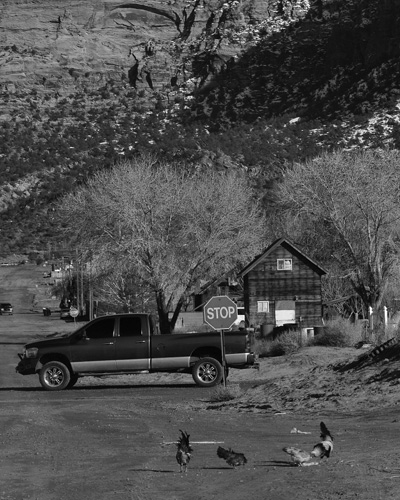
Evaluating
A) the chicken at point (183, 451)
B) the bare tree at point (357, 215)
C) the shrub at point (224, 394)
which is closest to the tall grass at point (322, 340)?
the bare tree at point (357, 215)

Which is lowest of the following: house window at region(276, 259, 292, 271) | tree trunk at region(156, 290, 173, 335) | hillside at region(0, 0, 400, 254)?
tree trunk at region(156, 290, 173, 335)

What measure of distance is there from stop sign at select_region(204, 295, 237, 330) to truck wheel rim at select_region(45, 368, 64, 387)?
6061mm

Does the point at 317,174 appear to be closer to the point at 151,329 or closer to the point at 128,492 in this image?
the point at 151,329

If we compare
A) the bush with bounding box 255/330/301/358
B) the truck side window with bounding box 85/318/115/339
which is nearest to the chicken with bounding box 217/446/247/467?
the truck side window with bounding box 85/318/115/339

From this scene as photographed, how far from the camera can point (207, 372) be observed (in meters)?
29.0

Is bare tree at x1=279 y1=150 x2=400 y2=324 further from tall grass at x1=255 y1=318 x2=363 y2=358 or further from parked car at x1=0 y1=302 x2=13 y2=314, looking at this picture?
parked car at x1=0 y1=302 x2=13 y2=314

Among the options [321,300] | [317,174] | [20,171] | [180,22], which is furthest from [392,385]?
[180,22]

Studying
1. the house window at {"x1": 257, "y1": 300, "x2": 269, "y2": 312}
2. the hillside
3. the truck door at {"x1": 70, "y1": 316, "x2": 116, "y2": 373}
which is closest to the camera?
the truck door at {"x1": 70, "y1": 316, "x2": 116, "y2": 373}

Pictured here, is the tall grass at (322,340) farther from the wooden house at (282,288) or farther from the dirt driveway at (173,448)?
the wooden house at (282,288)

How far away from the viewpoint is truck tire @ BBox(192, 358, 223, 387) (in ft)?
94.5

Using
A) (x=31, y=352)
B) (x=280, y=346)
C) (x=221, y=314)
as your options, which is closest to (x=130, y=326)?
(x=31, y=352)

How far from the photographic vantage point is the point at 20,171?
403 feet

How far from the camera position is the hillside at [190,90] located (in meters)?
120

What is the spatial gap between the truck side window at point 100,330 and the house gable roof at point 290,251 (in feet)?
99.2
